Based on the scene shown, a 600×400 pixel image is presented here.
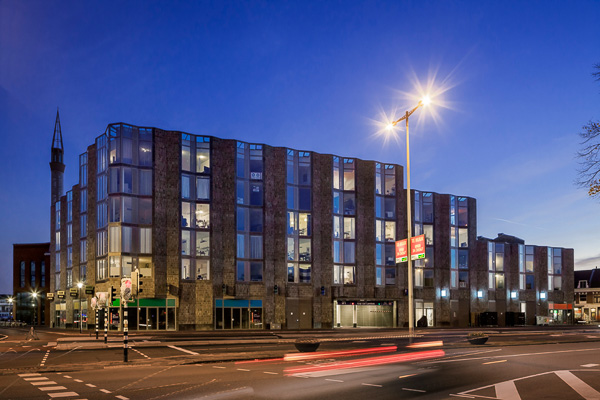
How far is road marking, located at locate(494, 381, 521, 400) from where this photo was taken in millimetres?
15695

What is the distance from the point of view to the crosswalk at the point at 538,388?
15.9 m

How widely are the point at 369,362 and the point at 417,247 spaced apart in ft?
24.0

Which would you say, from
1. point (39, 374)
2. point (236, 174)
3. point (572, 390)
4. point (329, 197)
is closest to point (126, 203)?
point (236, 174)

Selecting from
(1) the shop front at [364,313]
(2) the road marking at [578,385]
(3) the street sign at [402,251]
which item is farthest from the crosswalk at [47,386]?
(1) the shop front at [364,313]

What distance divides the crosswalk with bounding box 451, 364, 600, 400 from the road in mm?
28

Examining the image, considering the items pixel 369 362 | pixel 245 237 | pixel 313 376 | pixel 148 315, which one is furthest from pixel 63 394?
pixel 245 237

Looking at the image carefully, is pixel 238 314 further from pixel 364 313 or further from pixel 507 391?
pixel 507 391

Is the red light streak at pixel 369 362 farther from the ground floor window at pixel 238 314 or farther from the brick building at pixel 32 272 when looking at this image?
the brick building at pixel 32 272

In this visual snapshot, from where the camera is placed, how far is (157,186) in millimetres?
61812

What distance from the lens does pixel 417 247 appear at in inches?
1175

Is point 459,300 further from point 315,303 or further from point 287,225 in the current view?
point 287,225

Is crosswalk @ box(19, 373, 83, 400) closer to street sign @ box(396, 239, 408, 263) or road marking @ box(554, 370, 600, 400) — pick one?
road marking @ box(554, 370, 600, 400)

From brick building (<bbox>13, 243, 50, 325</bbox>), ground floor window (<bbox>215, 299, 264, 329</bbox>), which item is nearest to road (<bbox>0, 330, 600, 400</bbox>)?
ground floor window (<bbox>215, 299, 264, 329</bbox>)

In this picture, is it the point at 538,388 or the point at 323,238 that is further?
the point at 323,238
